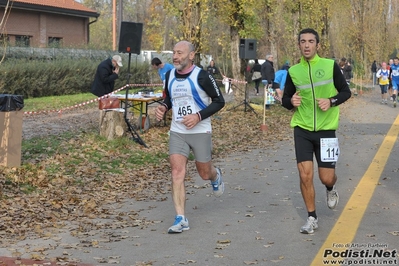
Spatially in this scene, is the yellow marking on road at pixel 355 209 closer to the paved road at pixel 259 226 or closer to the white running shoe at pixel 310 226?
the paved road at pixel 259 226

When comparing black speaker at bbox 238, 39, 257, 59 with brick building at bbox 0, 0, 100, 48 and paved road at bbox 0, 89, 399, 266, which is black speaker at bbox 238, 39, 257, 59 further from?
brick building at bbox 0, 0, 100, 48

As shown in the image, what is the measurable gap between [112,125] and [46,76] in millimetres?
16413

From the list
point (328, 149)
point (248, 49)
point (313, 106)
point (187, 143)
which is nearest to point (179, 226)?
point (187, 143)

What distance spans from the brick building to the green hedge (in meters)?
2.73

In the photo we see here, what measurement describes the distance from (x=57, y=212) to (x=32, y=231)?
3.63ft

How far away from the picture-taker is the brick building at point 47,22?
39219mm

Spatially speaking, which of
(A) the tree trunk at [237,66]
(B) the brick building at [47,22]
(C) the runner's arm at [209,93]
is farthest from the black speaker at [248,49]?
(C) the runner's arm at [209,93]

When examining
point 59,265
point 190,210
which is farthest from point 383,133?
point 59,265

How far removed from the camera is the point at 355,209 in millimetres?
9273

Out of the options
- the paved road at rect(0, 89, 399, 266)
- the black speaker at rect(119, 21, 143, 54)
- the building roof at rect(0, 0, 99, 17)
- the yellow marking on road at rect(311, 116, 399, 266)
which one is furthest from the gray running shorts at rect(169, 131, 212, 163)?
the building roof at rect(0, 0, 99, 17)

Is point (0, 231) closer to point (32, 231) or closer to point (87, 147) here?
point (32, 231)

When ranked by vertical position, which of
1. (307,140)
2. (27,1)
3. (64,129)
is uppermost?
(27,1)

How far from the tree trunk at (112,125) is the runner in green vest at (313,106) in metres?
8.44

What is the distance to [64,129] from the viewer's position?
65.3ft
